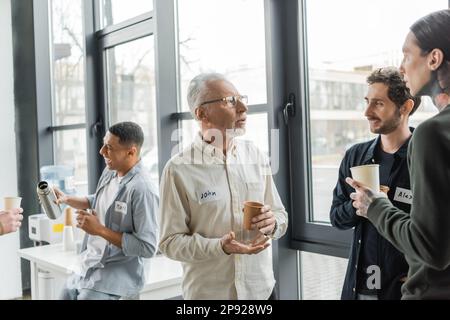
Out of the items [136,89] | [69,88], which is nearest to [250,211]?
[136,89]

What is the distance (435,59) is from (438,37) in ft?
0.18

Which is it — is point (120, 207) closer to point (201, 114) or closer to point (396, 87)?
point (201, 114)

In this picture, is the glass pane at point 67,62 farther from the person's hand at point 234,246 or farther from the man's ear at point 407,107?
the man's ear at point 407,107

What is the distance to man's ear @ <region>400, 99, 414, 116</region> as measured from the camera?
1278 millimetres

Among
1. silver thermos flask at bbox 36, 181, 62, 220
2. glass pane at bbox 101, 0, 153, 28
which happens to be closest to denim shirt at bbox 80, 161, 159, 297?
silver thermos flask at bbox 36, 181, 62, 220

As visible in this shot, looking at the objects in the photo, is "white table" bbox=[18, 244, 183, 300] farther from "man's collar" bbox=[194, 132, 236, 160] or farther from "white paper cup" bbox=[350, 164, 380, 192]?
"white paper cup" bbox=[350, 164, 380, 192]

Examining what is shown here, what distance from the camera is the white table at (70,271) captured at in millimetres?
2111

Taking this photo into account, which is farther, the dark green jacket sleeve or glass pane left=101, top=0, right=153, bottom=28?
glass pane left=101, top=0, right=153, bottom=28

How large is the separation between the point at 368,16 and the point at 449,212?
1.05m

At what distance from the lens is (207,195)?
1.48m

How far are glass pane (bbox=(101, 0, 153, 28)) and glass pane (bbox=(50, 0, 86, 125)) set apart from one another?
177 mm

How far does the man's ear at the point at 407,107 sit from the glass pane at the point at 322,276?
793 millimetres

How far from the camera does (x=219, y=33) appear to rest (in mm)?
2453
